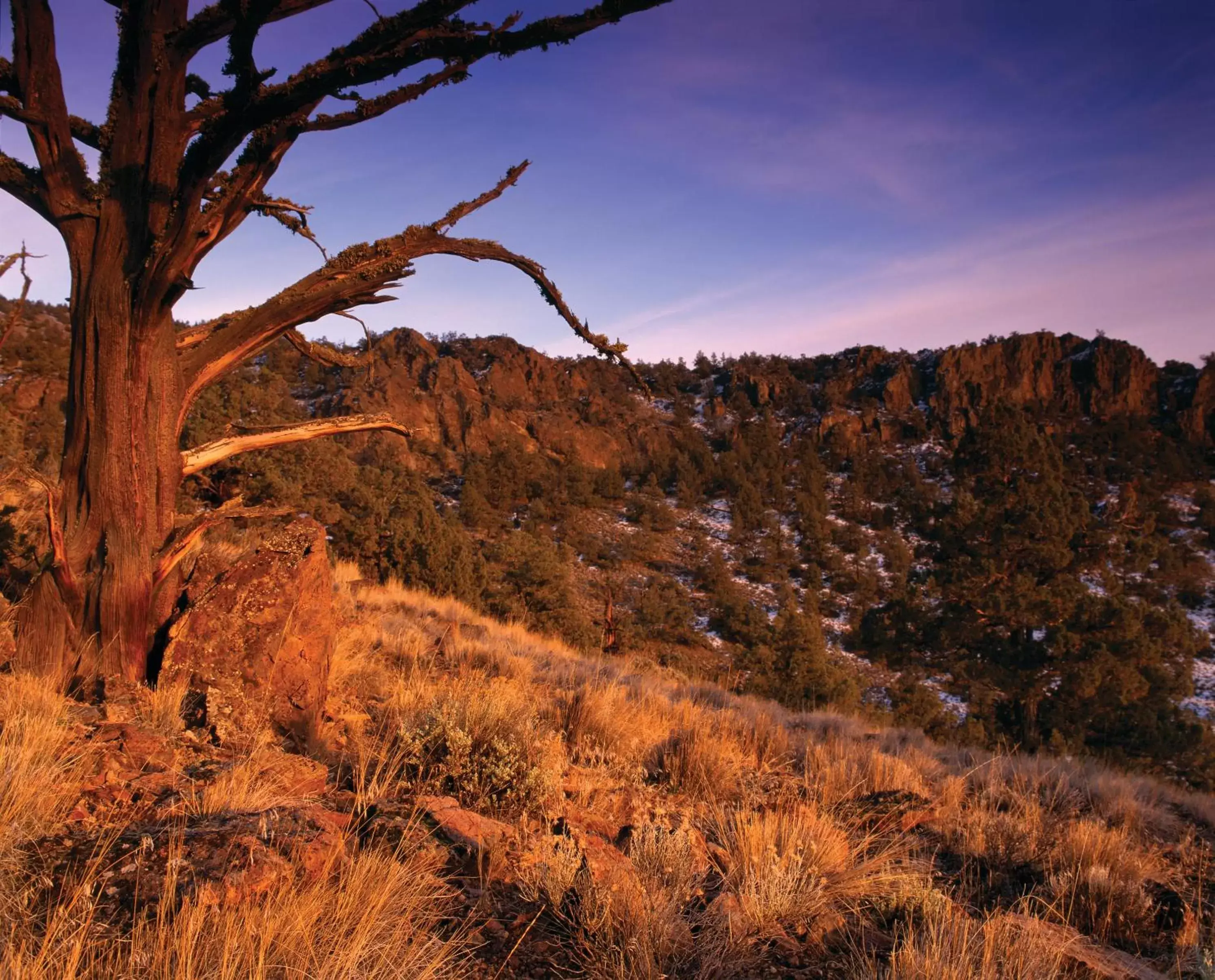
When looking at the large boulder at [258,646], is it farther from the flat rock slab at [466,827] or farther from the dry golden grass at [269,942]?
the dry golden grass at [269,942]

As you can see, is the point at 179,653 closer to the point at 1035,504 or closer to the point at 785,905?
the point at 785,905

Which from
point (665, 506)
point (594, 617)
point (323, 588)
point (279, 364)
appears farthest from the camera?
point (279, 364)

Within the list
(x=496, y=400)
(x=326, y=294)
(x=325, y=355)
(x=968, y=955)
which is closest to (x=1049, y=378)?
(x=496, y=400)

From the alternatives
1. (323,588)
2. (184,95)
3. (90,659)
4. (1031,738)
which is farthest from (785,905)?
(1031,738)

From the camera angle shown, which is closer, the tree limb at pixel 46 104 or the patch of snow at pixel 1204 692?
the tree limb at pixel 46 104

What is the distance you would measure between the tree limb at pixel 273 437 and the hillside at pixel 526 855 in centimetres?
155

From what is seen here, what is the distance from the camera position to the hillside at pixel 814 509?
52.6 feet

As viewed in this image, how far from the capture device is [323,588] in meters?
4.62

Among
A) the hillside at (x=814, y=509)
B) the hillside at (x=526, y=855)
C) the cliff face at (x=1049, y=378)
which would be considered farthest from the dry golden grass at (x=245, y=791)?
the cliff face at (x=1049, y=378)

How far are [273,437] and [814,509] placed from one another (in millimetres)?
47615

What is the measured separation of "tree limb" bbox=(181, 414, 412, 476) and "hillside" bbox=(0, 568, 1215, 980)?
1.55m

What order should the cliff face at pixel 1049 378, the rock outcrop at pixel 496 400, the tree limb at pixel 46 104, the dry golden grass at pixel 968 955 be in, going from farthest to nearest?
1. the cliff face at pixel 1049 378
2. the rock outcrop at pixel 496 400
3. the tree limb at pixel 46 104
4. the dry golden grass at pixel 968 955

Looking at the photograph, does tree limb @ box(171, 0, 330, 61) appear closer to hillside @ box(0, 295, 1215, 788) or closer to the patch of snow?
hillside @ box(0, 295, 1215, 788)

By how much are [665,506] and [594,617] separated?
19386 mm
